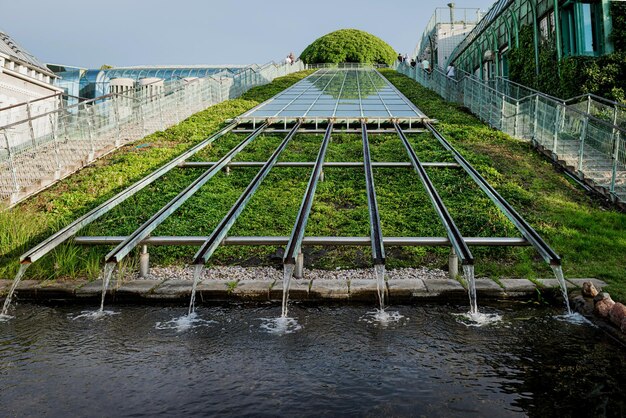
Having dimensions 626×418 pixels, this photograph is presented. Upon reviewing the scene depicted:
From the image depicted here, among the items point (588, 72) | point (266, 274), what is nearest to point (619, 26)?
point (588, 72)

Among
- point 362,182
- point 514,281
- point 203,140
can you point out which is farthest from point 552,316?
point 203,140

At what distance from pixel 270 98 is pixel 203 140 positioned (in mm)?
10396

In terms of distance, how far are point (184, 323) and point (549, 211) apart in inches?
264

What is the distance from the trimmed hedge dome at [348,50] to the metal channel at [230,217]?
56481mm

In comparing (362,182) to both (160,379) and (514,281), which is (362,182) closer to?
(514,281)

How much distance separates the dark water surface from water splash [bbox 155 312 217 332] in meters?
0.07

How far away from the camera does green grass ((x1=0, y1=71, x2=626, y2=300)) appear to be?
6.96m

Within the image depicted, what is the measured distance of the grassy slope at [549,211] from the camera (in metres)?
6.63

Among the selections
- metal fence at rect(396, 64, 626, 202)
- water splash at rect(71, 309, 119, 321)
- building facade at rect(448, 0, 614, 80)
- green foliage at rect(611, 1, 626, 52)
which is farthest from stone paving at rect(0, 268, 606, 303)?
building facade at rect(448, 0, 614, 80)

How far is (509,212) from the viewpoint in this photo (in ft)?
24.4

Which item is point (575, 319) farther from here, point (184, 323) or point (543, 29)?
point (543, 29)

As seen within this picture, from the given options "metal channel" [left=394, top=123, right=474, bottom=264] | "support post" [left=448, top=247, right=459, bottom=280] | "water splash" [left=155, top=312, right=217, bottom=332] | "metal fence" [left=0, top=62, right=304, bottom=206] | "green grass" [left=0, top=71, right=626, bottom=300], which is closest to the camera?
"water splash" [left=155, top=312, right=217, bottom=332]

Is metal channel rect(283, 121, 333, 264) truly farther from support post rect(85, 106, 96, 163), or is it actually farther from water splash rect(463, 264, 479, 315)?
A: support post rect(85, 106, 96, 163)

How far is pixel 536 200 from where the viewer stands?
30.0ft
